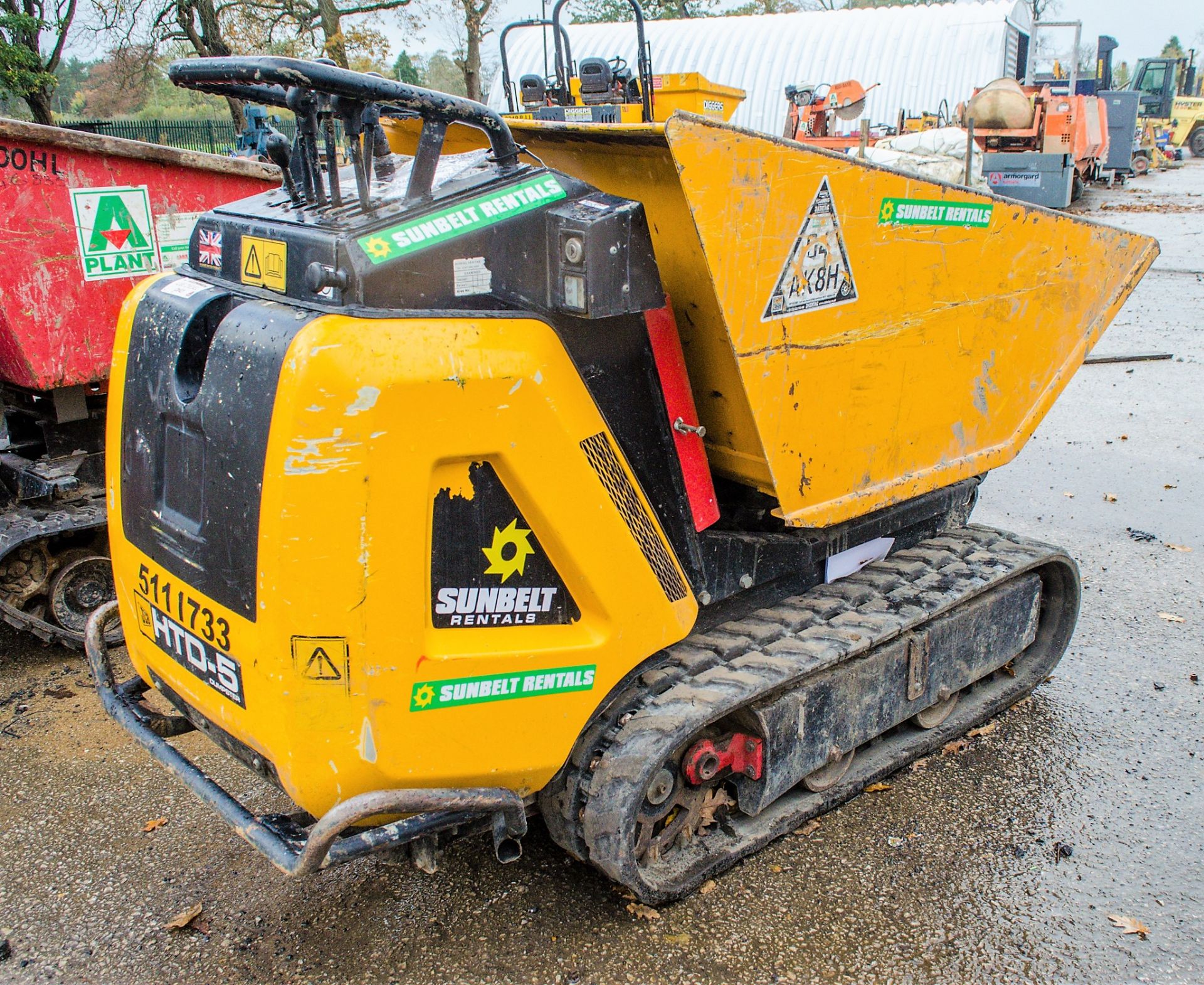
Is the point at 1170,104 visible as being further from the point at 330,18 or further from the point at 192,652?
the point at 192,652

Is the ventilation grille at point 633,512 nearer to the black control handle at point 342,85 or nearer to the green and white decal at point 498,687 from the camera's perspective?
the green and white decal at point 498,687

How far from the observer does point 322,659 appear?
2.21 meters

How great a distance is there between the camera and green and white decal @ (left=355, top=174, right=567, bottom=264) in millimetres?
2180

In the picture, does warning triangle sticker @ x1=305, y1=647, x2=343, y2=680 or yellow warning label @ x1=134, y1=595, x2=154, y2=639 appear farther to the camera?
yellow warning label @ x1=134, y1=595, x2=154, y2=639

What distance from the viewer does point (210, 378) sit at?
7.72ft

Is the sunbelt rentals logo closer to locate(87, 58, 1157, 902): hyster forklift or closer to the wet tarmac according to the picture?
locate(87, 58, 1157, 902): hyster forklift

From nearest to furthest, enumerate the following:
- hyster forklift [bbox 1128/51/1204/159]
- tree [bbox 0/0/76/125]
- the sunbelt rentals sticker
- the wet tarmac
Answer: the wet tarmac < the sunbelt rentals sticker < tree [bbox 0/0/76/125] < hyster forklift [bbox 1128/51/1204/159]

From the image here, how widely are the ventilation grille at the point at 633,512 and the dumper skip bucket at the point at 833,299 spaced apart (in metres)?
0.37

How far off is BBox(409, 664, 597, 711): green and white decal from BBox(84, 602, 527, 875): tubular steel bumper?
20 cm

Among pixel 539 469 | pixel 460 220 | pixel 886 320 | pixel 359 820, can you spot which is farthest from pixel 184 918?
pixel 886 320

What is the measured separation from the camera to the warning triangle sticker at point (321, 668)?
7.23 feet

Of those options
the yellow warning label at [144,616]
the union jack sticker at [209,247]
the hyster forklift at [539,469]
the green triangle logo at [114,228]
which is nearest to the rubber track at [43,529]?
the green triangle logo at [114,228]

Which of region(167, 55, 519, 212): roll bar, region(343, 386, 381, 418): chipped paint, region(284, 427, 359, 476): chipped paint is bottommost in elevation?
region(284, 427, 359, 476): chipped paint

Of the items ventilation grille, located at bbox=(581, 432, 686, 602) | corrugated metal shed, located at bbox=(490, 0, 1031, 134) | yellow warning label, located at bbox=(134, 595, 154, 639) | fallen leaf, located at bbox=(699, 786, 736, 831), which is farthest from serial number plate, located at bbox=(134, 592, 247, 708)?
corrugated metal shed, located at bbox=(490, 0, 1031, 134)
